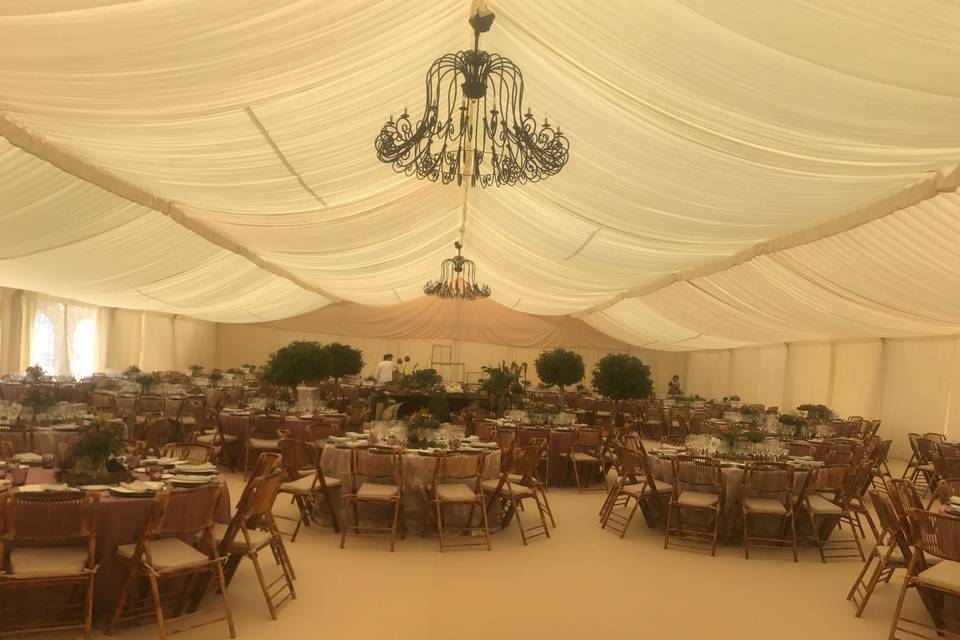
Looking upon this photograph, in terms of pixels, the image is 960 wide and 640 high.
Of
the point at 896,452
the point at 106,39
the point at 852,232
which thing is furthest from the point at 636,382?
the point at 106,39

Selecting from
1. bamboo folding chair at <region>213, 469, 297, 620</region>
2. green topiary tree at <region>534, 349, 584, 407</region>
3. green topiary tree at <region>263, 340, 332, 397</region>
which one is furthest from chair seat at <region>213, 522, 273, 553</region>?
green topiary tree at <region>534, 349, 584, 407</region>

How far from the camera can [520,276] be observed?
55.7 feet

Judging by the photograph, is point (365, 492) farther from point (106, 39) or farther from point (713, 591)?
point (106, 39)

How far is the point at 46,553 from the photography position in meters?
4.39

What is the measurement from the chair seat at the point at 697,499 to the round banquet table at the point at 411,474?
1.86 m

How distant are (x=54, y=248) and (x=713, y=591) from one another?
28.4 feet

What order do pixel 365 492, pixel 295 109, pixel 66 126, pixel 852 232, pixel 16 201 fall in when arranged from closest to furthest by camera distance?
pixel 66 126 < pixel 295 109 < pixel 365 492 < pixel 16 201 < pixel 852 232

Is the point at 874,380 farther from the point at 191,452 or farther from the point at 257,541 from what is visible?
the point at 257,541

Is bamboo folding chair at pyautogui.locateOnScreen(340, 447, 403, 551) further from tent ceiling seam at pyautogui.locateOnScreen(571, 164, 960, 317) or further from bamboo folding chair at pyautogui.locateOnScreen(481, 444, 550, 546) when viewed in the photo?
tent ceiling seam at pyautogui.locateOnScreen(571, 164, 960, 317)

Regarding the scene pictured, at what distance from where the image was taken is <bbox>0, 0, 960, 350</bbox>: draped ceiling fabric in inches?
168

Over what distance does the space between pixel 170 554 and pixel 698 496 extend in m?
4.87

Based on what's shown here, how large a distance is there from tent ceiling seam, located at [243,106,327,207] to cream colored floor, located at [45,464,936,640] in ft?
11.8

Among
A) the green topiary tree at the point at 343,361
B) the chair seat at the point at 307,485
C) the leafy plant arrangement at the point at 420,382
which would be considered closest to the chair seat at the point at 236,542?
the chair seat at the point at 307,485

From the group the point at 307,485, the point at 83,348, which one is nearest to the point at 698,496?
the point at 307,485
